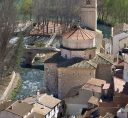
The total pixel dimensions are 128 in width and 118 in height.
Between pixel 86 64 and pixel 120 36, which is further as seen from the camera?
pixel 120 36

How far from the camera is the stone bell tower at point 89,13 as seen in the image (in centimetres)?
4303

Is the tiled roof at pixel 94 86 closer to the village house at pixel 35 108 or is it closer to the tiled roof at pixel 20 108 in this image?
the village house at pixel 35 108

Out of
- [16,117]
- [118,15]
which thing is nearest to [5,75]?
[16,117]

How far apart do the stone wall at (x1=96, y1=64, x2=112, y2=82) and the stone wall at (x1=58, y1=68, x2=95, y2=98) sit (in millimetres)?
731

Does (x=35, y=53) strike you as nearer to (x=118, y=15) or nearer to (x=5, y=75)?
(x=5, y=75)

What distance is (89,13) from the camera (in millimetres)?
43438

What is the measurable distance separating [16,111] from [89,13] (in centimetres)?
1469

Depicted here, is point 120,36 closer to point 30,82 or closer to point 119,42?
point 119,42

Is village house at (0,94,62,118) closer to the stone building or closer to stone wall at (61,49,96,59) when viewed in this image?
the stone building

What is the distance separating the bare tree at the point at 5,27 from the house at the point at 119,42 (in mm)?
8373

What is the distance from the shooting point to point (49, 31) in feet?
192

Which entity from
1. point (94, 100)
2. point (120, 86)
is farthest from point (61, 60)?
point (120, 86)

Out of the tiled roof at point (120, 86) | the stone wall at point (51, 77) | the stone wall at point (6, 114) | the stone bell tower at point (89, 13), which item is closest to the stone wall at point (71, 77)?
the stone wall at point (51, 77)

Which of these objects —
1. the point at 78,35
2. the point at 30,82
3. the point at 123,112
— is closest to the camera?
the point at 123,112
